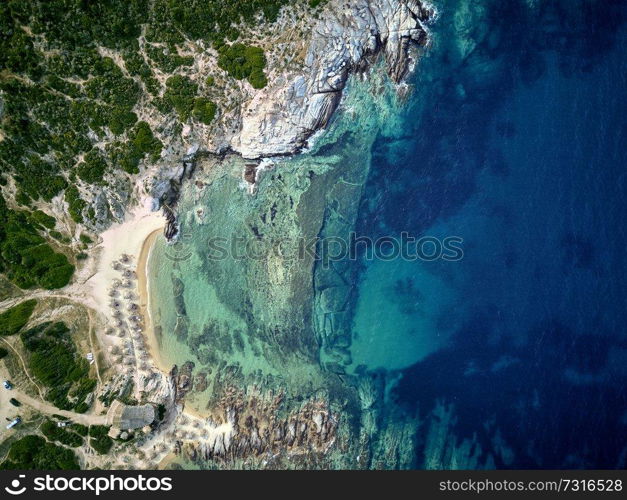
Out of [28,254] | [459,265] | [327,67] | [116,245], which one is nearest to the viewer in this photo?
[327,67]

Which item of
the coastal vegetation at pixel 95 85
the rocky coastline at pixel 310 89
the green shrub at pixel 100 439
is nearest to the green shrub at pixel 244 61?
the coastal vegetation at pixel 95 85

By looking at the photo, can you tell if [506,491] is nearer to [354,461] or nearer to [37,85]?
[354,461]

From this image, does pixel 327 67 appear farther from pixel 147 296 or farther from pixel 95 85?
pixel 147 296

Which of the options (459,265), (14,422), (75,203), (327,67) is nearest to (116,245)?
(75,203)

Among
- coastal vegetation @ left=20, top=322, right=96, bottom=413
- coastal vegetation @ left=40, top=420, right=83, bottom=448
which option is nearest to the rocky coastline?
coastal vegetation @ left=20, top=322, right=96, bottom=413

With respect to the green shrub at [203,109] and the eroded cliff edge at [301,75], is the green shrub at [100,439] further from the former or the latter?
the green shrub at [203,109]
